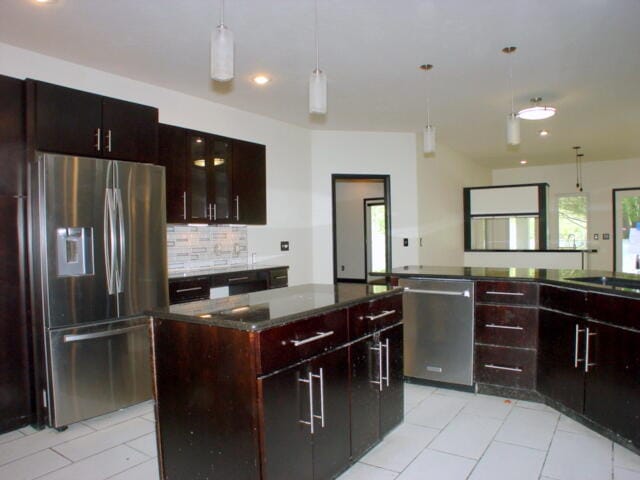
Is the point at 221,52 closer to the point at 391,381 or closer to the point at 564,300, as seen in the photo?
the point at 391,381

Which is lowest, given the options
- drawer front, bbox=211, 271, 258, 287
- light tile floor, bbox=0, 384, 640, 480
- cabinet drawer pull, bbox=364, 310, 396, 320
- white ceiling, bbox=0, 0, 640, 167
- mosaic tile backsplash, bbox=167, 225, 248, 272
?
light tile floor, bbox=0, 384, 640, 480

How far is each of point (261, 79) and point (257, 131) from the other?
1170 millimetres

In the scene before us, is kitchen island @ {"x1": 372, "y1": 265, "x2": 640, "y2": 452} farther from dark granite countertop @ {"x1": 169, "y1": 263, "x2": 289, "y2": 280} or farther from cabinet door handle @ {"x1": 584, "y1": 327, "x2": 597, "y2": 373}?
dark granite countertop @ {"x1": 169, "y1": 263, "x2": 289, "y2": 280}

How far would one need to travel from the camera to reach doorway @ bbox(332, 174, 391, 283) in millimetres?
9273

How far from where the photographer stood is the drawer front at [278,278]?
453 cm

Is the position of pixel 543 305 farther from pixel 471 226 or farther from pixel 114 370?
pixel 471 226

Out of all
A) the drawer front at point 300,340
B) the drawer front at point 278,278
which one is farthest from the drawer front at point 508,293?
the drawer front at point 278,278

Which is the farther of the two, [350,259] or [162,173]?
[350,259]

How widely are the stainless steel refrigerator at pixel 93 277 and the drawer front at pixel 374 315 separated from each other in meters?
1.77

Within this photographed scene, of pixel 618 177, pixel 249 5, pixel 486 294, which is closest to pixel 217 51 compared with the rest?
pixel 249 5

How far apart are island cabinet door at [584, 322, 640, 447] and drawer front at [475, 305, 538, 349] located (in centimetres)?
50

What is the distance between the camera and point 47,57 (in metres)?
3.28

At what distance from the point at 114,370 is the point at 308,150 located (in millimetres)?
3644

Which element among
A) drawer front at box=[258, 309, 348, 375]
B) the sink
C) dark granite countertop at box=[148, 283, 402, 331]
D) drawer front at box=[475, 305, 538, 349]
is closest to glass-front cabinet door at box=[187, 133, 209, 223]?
dark granite countertop at box=[148, 283, 402, 331]
